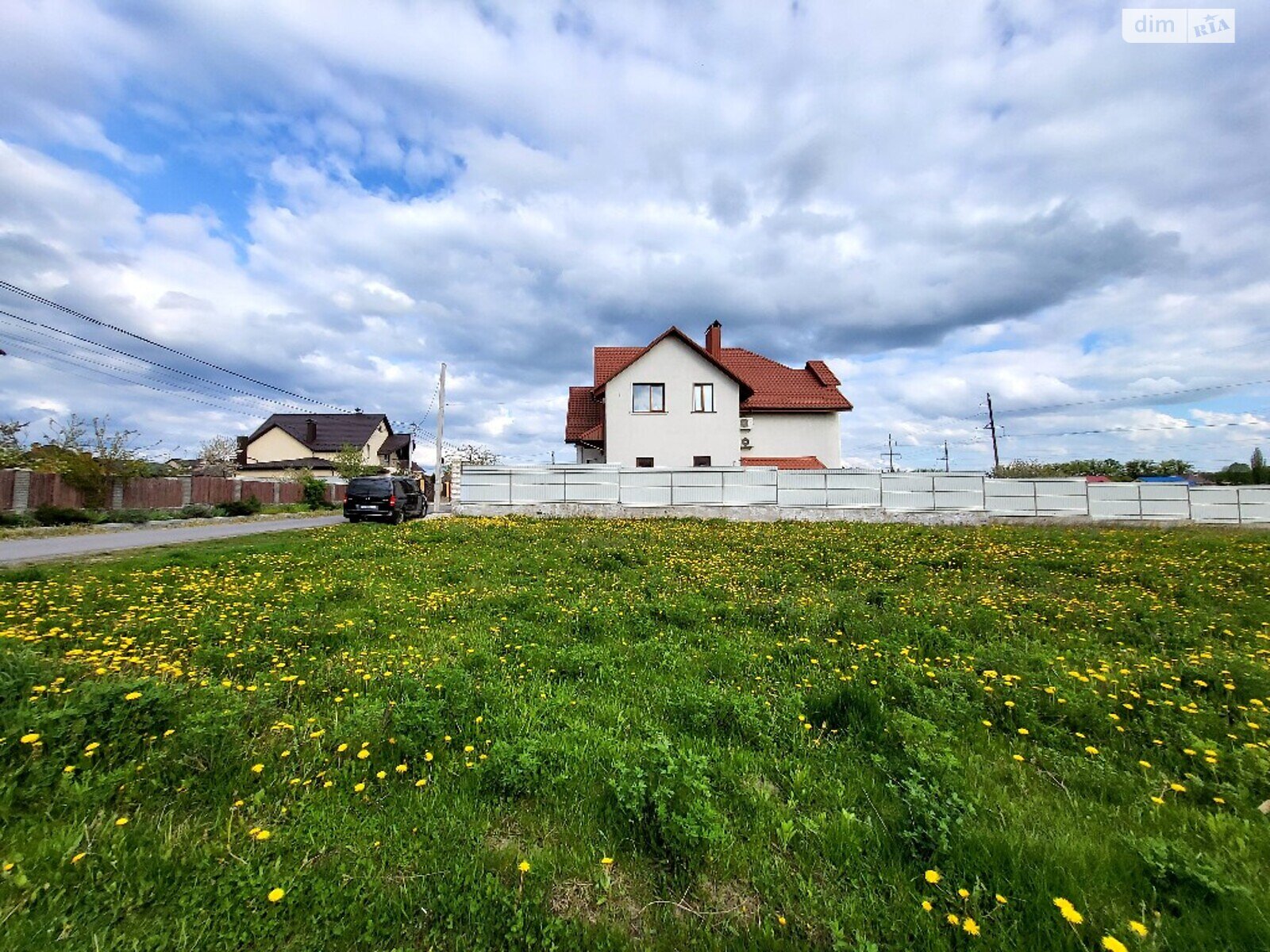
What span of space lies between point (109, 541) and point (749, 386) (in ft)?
87.0

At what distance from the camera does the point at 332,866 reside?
231cm

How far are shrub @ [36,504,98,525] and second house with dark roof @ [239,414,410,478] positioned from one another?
116 feet

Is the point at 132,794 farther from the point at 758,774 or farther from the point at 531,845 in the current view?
the point at 758,774

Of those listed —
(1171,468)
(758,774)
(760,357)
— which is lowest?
(758,774)

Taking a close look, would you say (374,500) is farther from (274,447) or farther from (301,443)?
(274,447)

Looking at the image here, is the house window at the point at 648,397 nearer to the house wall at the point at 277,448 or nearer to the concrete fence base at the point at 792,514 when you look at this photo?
the concrete fence base at the point at 792,514

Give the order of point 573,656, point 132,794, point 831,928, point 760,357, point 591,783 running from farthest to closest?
point 760,357 → point 573,656 → point 591,783 → point 132,794 → point 831,928

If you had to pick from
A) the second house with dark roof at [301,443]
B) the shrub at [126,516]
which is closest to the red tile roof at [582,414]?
the shrub at [126,516]

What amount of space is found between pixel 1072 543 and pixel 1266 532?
13705mm

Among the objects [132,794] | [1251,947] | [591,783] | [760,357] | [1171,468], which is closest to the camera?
[1251,947]

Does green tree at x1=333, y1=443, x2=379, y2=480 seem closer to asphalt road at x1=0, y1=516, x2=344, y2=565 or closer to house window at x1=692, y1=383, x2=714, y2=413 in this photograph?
asphalt road at x1=0, y1=516, x2=344, y2=565

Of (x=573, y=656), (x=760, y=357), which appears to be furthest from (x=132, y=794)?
(x=760, y=357)

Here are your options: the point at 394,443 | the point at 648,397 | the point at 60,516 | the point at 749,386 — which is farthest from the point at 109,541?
the point at 394,443

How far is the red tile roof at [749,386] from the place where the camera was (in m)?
Result: 28.5
